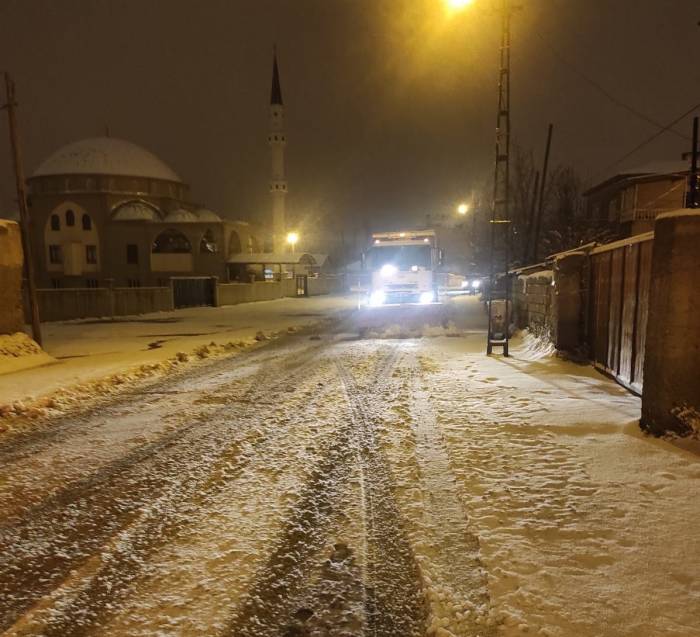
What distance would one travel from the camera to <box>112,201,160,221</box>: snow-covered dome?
54.0m

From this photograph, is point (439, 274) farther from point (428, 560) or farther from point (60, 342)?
point (428, 560)

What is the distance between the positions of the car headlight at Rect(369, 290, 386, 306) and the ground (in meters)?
12.8

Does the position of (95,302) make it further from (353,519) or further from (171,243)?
(171,243)

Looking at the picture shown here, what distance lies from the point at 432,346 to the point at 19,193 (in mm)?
11610

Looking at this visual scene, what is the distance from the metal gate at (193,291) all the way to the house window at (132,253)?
85.1ft

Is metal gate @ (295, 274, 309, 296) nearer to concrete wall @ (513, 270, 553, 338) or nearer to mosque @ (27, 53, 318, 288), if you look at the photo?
mosque @ (27, 53, 318, 288)

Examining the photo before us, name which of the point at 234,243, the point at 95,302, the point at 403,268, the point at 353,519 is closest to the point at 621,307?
the point at 353,519

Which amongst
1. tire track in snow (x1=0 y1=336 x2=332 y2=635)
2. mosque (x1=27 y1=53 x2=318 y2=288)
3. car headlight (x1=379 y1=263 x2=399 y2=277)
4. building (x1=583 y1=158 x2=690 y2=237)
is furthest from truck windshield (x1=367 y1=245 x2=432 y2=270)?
mosque (x1=27 y1=53 x2=318 y2=288)

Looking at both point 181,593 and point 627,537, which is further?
point 627,537

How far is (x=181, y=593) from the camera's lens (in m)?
2.91

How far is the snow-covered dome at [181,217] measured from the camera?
53406 mm

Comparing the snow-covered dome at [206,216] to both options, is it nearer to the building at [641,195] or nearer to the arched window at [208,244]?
the arched window at [208,244]

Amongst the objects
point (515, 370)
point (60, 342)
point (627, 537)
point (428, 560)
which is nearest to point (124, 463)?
point (428, 560)

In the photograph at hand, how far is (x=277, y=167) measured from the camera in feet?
195
